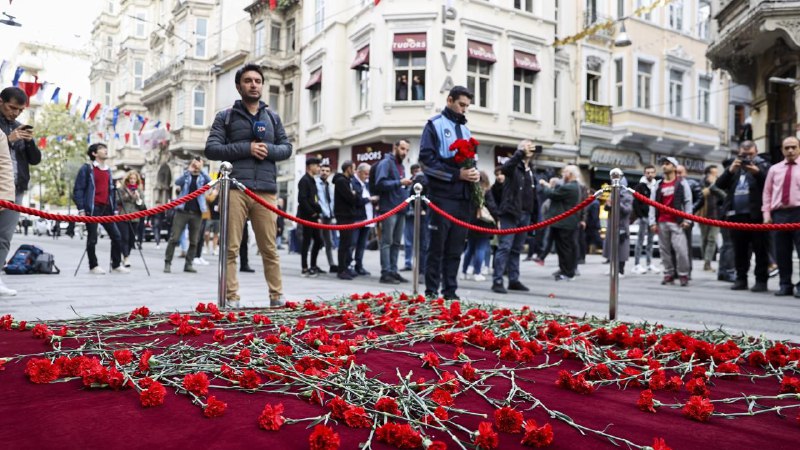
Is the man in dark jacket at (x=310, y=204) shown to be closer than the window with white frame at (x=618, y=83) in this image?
Yes

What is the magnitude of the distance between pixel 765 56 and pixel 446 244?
15170 millimetres

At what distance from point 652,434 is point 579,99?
2539cm

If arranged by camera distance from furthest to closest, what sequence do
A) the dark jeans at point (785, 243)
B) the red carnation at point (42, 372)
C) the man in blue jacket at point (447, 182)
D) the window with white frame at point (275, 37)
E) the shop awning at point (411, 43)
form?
the window with white frame at point (275, 37) < the shop awning at point (411, 43) < the dark jeans at point (785, 243) < the man in blue jacket at point (447, 182) < the red carnation at point (42, 372)

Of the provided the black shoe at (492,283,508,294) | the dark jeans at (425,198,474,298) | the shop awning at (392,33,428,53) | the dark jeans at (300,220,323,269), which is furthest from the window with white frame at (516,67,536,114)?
the dark jeans at (425,198,474,298)

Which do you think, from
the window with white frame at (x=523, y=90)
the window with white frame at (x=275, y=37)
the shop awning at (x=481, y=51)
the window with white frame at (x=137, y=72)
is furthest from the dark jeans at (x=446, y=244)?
the window with white frame at (x=137, y=72)

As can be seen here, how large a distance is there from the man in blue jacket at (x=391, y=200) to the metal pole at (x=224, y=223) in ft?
12.5

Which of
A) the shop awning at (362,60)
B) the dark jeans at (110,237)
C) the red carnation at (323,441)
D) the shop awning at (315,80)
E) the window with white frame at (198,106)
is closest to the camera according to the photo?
the red carnation at (323,441)

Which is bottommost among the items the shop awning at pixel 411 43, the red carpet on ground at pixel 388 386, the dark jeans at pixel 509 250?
the red carpet on ground at pixel 388 386

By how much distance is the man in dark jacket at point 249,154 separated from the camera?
5.34 m

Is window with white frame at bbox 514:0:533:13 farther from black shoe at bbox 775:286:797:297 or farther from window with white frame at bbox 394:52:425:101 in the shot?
black shoe at bbox 775:286:797:297

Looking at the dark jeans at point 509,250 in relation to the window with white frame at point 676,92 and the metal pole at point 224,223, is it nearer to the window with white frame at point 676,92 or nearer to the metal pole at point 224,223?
the metal pole at point 224,223

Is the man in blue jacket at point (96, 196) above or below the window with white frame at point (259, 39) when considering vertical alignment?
below

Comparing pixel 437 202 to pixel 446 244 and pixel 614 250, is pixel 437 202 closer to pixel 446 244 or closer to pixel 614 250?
pixel 446 244

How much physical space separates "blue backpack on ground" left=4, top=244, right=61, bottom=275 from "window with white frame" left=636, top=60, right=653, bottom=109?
79.6ft
